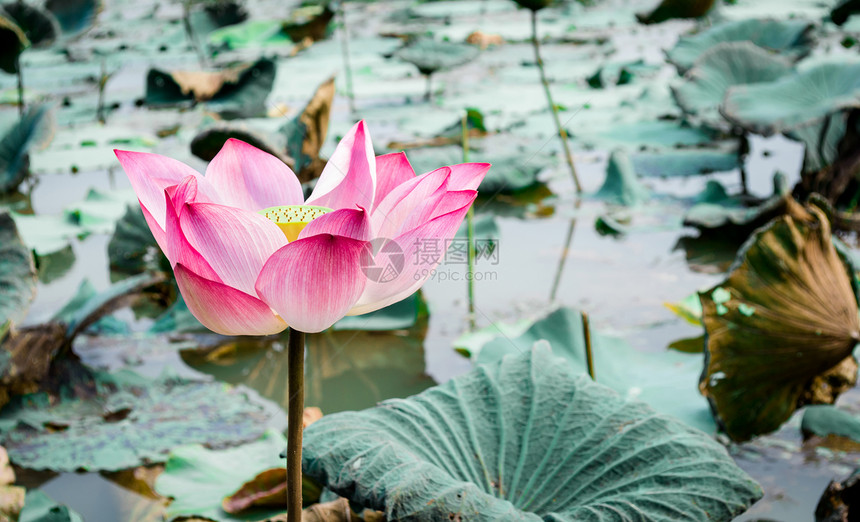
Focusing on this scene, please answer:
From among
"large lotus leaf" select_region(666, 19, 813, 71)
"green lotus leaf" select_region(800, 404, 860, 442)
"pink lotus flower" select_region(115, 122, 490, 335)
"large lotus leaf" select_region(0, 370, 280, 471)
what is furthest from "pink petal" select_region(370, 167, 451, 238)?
"large lotus leaf" select_region(666, 19, 813, 71)

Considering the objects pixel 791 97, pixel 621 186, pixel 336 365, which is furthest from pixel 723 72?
pixel 336 365

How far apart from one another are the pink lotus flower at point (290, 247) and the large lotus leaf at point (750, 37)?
3.00 m

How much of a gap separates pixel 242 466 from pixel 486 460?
0.47 metres

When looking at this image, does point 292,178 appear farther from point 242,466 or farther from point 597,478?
point 242,466

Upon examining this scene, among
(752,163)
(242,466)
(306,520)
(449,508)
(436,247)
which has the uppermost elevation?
(436,247)

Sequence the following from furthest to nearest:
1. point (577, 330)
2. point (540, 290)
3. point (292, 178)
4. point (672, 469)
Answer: point (540, 290), point (577, 330), point (672, 469), point (292, 178)

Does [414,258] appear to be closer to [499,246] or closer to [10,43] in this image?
[499,246]

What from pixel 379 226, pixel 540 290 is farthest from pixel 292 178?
Result: pixel 540 290

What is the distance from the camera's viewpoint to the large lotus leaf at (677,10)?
346 centimetres

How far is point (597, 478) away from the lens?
0.78 meters

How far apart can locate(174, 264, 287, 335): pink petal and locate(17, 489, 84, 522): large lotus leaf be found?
2.07 ft

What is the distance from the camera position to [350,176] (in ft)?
2.05

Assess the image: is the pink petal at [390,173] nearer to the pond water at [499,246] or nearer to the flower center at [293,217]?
the flower center at [293,217]

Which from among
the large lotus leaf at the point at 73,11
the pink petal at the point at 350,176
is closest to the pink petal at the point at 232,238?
the pink petal at the point at 350,176
